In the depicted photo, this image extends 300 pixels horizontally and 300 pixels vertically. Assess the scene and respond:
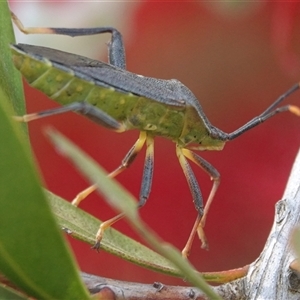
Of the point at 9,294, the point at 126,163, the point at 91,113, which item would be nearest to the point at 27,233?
the point at 9,294

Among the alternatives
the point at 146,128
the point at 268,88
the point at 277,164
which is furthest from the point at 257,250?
the point at 146,128

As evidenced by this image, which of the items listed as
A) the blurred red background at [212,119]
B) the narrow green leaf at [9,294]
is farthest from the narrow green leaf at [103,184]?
the blurred red background at [212,119]

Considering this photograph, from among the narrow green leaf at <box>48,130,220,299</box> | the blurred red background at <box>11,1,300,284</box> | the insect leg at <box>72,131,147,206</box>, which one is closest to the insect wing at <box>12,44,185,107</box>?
the insect leg at <box>72,131,147,206</box>

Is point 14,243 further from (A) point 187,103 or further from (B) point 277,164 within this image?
(B) point 277,164

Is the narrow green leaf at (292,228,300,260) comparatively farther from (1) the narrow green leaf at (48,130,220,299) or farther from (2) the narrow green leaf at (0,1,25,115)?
(2) the narrow green leaf at (0,1,25,115)

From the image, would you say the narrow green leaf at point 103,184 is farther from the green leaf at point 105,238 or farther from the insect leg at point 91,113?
the insect leg at point 91,113

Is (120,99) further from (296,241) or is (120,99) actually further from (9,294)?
(296,241)
